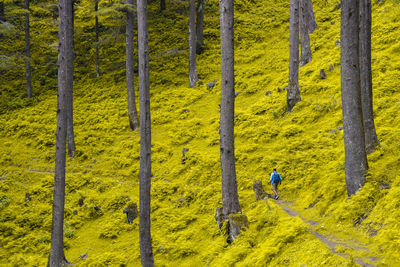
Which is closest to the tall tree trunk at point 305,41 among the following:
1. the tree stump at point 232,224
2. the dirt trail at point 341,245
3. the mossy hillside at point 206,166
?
the mossy hillside at point 206,166

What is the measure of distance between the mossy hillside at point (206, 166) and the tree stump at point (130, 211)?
410mm

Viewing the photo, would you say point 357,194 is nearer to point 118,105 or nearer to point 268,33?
point 118,105

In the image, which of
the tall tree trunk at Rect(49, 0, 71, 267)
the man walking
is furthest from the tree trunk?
the man walking

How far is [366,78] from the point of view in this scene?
10891mm

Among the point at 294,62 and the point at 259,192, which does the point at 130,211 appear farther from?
the point at 294,62

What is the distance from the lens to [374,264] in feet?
20.2

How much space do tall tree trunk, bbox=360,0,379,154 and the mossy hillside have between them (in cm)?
51

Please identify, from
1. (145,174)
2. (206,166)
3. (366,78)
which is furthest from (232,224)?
(206,166)

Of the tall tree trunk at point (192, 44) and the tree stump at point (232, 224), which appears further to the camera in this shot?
the tall tree trunk at point (192, 44)

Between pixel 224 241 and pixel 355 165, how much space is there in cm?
406

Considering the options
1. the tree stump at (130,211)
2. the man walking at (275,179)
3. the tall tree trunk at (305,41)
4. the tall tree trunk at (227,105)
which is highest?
the tall tree trunk at (305,41)

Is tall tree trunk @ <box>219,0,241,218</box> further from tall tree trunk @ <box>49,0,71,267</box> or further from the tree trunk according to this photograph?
the tree trunk

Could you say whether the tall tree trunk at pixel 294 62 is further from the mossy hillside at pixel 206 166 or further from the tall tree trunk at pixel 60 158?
the tall tree trunk at pixel 60 158

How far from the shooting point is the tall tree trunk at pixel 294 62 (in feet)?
55.3
